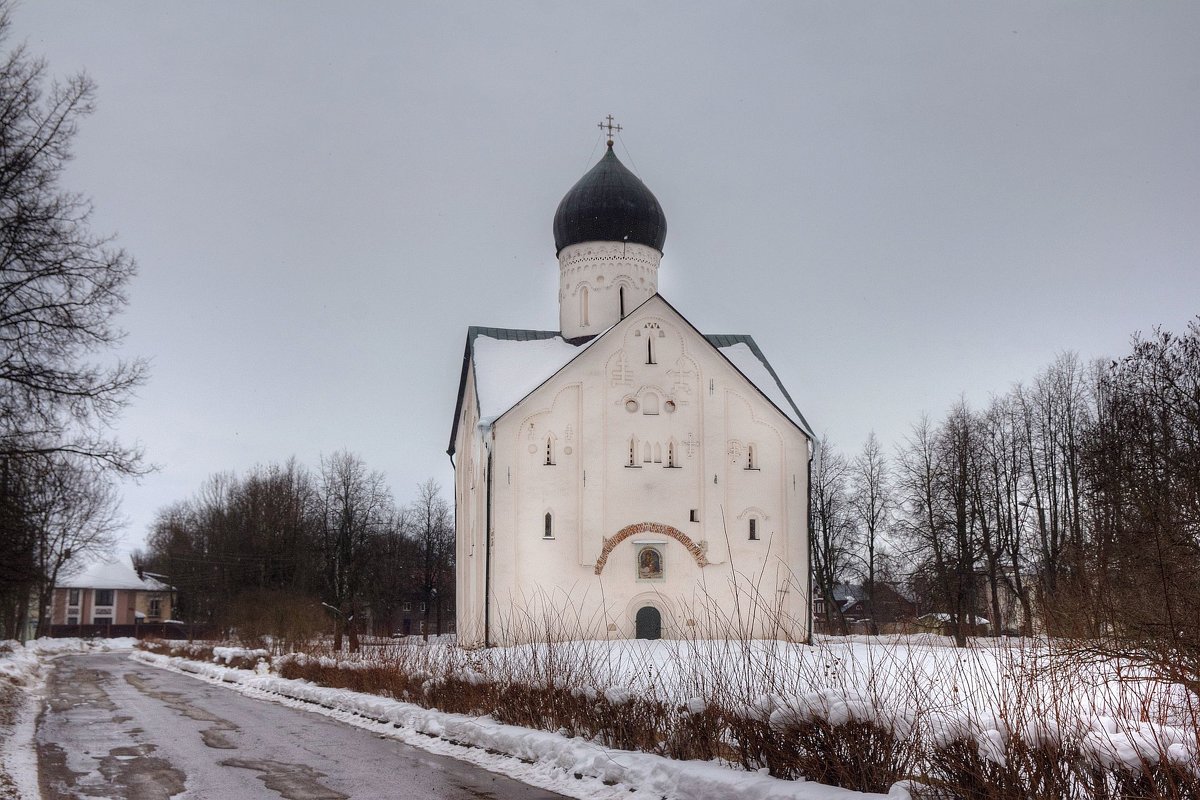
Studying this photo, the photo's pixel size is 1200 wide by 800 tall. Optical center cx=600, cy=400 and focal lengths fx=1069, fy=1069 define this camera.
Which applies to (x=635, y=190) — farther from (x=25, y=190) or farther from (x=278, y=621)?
(x=25, y=190)

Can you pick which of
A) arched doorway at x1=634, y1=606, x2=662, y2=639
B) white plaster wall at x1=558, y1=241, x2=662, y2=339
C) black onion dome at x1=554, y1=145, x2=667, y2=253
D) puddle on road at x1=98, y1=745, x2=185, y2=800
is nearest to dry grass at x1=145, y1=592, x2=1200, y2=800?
puddle on road at x1=98, y1=745, x2=185, y2=800

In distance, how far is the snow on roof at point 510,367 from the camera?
91.8 feet

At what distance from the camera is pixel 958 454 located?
107 ft

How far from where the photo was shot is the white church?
2642 centimetres

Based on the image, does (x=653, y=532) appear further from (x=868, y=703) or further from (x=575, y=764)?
(x=868, y=703)

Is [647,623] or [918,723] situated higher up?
[647,623]

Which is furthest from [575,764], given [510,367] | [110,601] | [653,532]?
[110,601]

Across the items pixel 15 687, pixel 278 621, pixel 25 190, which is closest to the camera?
pixel 25 190

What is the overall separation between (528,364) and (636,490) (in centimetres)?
558

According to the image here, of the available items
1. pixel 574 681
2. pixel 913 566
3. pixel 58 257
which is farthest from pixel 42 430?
pixel 913 566

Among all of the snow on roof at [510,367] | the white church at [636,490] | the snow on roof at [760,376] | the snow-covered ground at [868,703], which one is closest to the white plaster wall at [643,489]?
the white church at [636,490]

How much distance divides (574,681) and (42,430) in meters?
7.29

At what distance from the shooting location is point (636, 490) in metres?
27.4

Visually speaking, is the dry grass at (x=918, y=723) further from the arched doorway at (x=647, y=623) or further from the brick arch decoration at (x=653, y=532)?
the arched doorway at (x=647, y=623)
